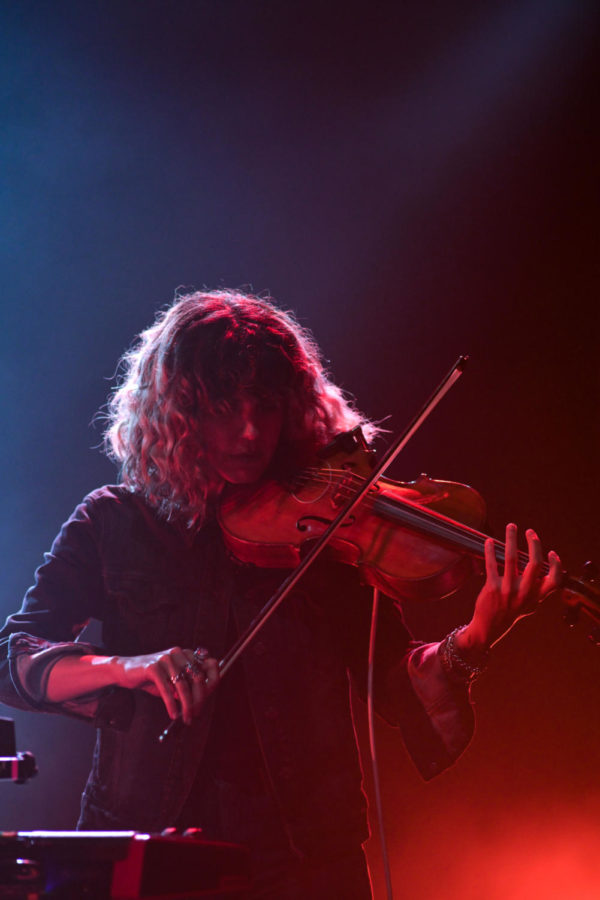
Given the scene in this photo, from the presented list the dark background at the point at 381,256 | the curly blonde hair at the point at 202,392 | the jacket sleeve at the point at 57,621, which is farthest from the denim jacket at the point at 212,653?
the dark background at the point at 381,256

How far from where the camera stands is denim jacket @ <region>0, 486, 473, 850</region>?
156cm

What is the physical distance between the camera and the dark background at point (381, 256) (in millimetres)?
2436

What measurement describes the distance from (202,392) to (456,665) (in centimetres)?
96

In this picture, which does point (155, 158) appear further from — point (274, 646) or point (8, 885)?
point (8, 885)

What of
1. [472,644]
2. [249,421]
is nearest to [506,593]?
[472,644]

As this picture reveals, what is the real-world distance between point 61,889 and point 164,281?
244 cm

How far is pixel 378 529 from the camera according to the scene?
1.74m

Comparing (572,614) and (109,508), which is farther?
(109,508)

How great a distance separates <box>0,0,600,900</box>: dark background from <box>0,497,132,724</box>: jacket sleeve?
101 cm

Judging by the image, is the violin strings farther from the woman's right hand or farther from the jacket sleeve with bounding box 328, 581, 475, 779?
the woman's right hand

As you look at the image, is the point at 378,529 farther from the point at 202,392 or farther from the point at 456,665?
the point at 202,392

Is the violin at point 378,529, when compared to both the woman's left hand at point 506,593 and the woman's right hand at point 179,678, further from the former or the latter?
the woman's right hand at point 179,678

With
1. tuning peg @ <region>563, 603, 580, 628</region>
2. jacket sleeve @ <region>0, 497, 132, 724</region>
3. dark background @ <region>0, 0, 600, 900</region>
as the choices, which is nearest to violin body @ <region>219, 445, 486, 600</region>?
tuning peg @ <region>563, 603, 580, 628</region>

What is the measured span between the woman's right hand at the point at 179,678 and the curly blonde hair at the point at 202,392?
498mm
